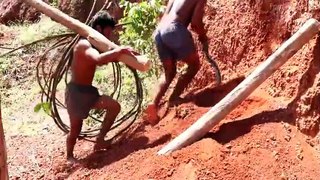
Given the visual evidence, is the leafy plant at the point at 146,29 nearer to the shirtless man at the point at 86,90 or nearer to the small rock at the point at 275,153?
the shirtless man at the point at 86,90

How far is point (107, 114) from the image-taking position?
6.73m

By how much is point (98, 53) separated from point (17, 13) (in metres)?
9.85

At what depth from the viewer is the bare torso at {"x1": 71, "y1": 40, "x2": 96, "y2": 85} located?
6.31 m

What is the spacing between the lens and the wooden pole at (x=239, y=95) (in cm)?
581

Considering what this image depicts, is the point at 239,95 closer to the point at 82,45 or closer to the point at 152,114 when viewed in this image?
the point at 152,114

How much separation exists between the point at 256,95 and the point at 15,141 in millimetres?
3427

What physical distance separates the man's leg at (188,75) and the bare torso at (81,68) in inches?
44.4

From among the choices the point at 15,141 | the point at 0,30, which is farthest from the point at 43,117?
the point at 0,30

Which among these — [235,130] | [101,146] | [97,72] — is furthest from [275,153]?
[97,72]

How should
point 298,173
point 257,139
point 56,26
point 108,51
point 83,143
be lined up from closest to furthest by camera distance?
point 298,173 < point 257,139 < point 108,51 < point 83,143 < point 56,26

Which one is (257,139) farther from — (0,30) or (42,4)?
(0,30)

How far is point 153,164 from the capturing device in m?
5.77

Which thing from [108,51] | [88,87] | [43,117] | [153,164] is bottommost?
[43,117]

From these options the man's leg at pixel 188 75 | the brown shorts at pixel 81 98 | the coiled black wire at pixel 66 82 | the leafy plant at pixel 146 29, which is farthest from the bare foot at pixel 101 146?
the leafy plant at pixel 146 29
